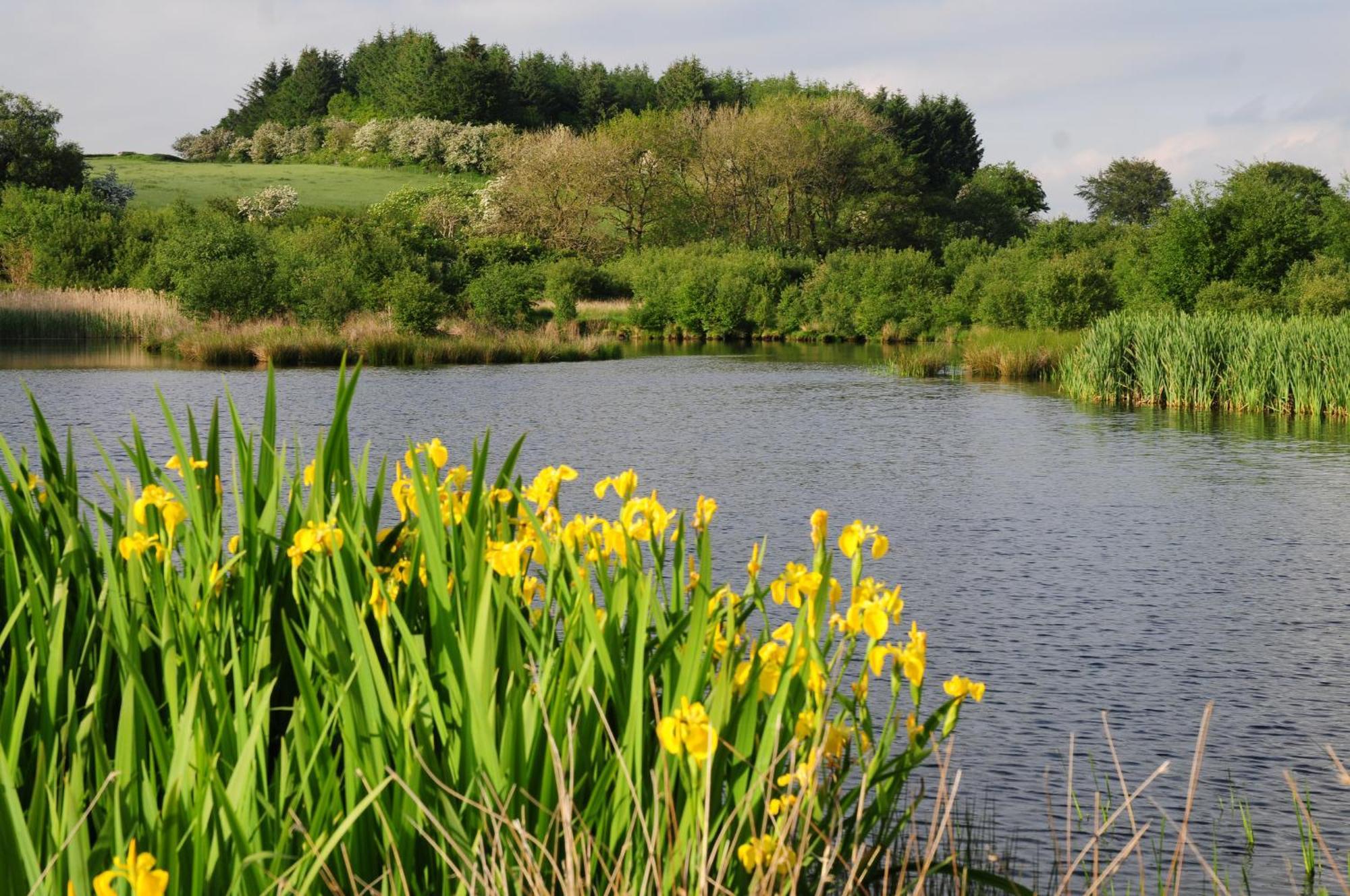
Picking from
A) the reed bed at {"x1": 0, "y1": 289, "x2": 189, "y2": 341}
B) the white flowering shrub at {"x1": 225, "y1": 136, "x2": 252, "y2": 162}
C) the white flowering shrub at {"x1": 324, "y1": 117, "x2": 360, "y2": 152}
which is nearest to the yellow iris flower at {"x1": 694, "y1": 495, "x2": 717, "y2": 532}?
the reed bed at {"x1": 0, "y1": 289, "x2": 189, "y2": 341}

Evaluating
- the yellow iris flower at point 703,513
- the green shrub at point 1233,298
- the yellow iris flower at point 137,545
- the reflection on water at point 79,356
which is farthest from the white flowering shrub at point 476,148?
the yellow iris flower at point 703,513

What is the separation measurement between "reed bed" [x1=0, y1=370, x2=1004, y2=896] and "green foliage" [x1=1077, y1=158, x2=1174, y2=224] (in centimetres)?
8241

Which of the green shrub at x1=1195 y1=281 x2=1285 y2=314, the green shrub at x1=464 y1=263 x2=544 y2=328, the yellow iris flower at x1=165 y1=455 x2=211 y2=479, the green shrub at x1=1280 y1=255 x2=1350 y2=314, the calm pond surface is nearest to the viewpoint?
the yellow iris flower at x1=165 y1=455 x2=211 y2=479

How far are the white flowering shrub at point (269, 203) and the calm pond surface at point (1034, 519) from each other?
31.4 metres

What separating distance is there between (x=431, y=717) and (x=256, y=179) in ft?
213

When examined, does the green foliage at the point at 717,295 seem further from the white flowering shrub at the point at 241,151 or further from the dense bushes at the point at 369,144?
the white flowering shrub at the point at 241,151

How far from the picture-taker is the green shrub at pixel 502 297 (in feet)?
107

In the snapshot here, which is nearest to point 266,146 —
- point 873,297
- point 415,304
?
point 873,297

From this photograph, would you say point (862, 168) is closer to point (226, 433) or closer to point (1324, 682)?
point (226, 433)

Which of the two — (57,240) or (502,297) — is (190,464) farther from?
(57,240)

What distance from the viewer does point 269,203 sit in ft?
179

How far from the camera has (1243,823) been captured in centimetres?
411

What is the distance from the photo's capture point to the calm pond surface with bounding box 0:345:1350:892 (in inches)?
192

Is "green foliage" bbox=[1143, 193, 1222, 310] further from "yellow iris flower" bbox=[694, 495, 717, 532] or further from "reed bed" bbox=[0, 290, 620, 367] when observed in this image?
"yellow iris flower" bbox=[694, 495, 717, 532]
